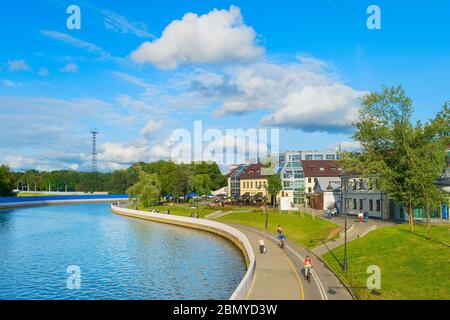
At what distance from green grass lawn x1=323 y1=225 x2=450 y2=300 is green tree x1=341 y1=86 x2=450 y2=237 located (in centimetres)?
414

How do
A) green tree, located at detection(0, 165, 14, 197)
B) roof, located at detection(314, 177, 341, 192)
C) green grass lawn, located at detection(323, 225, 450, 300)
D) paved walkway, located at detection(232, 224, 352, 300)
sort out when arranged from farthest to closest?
green tree, located at detection(0, 165, 14, 197) → roof, located at detection(314, 177, 341, 192) → green grass lawn, located at detection(323, 225, 450, 300) → paved walkway, located at detection(232, 224, 352, 300)

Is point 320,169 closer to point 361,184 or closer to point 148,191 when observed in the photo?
point 361,184

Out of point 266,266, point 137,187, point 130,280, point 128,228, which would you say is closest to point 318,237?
point 266,266

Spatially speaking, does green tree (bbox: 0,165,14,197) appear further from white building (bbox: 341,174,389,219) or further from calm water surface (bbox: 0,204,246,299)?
white building (bbox: 341,174,389,219)

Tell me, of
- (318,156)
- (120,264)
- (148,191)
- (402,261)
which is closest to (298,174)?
(318,156)

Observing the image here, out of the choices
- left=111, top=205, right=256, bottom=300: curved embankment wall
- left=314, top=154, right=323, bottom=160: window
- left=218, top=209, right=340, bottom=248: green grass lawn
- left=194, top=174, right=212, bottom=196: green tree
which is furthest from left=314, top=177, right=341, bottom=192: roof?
left=194, top=174, right=212, bottom=196: green tree

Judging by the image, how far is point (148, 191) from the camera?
110m

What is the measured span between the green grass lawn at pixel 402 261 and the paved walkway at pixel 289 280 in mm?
1386

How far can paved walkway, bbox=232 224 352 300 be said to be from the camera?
1021 inches

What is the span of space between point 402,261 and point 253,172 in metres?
82.0

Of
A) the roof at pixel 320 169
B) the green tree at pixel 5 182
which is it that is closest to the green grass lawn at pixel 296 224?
the roof at pixel 320 169

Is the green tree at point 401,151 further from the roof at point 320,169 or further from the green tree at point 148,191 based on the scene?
the green tree at point 148,191
